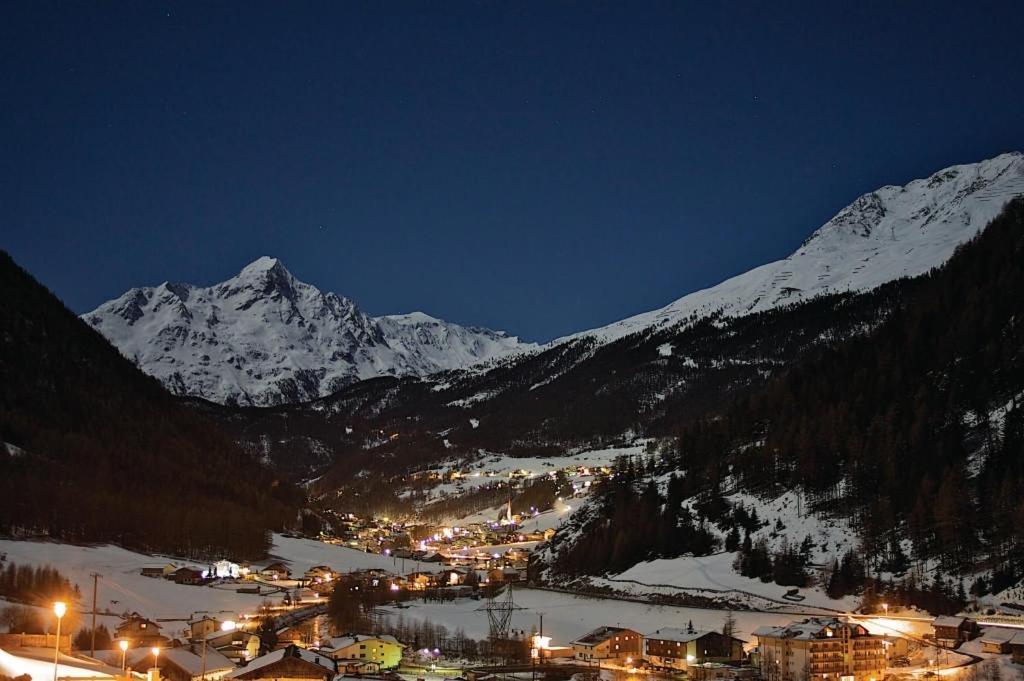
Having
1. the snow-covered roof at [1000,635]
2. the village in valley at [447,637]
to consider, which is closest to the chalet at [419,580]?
the village in valley at [447,637]

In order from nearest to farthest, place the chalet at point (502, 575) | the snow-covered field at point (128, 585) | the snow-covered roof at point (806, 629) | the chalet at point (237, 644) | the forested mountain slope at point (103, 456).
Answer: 1. the snow-covered roof at point (806, 629)
2. the chalet at point (237, 644)
3. the snow-covered field at point (128, 585)
4. the forested mountain slope at point (103, 456)
5. the chalet at point (502, 575)

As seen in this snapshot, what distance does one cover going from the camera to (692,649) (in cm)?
7281

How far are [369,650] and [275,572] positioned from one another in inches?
2159

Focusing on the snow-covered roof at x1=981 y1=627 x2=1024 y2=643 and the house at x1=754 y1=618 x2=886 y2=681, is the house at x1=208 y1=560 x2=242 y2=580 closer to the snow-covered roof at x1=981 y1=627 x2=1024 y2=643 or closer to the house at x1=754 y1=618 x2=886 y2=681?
the house at x1=754 y1=618 x2=886 y2=681

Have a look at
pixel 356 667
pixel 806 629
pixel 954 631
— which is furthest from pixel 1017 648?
pixel 356 667

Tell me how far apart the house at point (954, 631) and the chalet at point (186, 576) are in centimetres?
6646

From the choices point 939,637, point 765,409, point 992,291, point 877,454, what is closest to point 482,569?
point 765,409

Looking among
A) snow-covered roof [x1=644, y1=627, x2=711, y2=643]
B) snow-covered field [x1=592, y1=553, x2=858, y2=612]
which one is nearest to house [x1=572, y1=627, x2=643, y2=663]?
snow-covered roof [x1=644, y1=627, x2=711, y2=643]

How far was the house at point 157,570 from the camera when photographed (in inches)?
4089

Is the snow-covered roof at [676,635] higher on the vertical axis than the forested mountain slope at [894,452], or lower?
lower

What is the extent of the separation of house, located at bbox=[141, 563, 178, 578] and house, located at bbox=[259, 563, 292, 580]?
15.0m

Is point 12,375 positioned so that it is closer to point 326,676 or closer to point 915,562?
point 326,676

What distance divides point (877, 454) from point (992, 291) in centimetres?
2707

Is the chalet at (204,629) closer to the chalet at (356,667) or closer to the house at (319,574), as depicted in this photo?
the chalet at (356,667)
